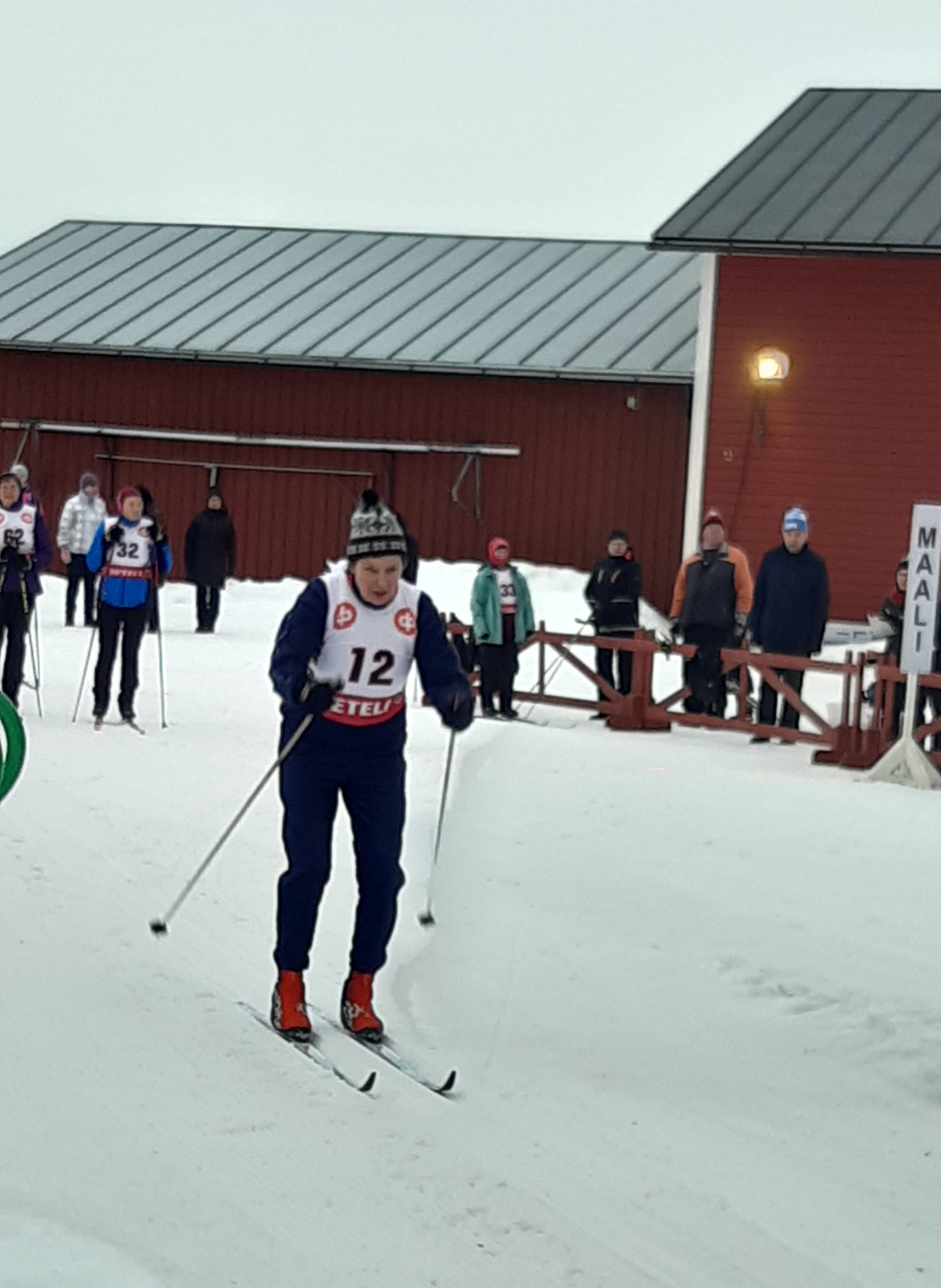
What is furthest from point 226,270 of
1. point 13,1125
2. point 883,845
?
point 13,1125

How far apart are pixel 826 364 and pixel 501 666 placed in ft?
24.6

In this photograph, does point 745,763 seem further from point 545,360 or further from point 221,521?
point 545,360

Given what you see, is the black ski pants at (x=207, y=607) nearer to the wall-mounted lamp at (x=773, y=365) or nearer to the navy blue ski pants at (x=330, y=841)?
the wall-mounted lamp at (x=773, y=365)

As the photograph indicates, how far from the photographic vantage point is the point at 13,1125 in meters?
5.20

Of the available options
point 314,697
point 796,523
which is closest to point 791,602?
point 796,523

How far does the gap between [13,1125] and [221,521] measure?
17586 millimetres

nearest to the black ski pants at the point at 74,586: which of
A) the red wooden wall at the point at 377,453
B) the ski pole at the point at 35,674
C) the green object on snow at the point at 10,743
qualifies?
the ski pole at the point at 35,674

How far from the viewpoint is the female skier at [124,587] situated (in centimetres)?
1340

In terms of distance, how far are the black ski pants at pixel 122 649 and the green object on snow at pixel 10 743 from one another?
6508 millimetres

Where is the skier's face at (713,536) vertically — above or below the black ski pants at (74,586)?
above

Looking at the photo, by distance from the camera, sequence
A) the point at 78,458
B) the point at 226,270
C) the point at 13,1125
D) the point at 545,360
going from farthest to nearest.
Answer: the point at 226,270 < the point at 78,458 < the point at 545,360 < the point at 13,1125

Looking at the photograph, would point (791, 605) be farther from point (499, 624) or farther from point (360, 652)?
point (360, 652)

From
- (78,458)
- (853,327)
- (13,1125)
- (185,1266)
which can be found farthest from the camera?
(78,458)

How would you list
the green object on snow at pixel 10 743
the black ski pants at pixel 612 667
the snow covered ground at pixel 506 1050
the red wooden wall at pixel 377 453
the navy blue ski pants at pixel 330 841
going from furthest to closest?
the red wooden wall at pixel 377 453
the black ski pants at pixel 612 667
the green object on snow at pixel 10 743
the navy blue ski pants at pixel 330 841
the snow covered ground at pixel 506 1050
